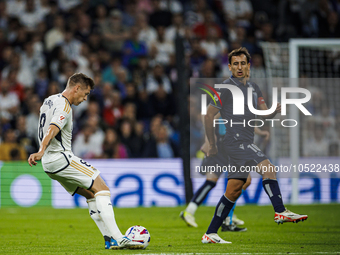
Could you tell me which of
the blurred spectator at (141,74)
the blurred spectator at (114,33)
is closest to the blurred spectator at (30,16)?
the blurred spectator at (114,33)

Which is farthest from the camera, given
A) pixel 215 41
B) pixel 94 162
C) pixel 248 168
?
pixel 215 41

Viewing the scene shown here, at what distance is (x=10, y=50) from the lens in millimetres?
15688

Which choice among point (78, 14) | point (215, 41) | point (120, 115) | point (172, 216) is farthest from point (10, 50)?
point (172, 216)

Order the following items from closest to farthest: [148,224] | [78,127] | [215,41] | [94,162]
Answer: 1. [148,224]
2. [94,162]
3. [78,127]
4. [215,41]

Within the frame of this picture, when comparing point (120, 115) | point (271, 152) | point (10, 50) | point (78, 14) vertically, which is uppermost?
point (78, 14)

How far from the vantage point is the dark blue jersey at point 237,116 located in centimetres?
650

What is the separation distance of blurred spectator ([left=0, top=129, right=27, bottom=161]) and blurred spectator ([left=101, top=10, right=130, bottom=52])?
4296 mm

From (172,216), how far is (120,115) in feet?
15.0

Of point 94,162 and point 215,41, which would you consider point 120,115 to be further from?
point 215,41

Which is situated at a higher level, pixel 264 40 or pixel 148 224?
pixel 264 40

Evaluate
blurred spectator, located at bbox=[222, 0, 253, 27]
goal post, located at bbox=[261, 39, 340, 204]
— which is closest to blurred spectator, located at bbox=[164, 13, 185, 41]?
blurred spectator, located at bbox=[222, 0, 253, 27]

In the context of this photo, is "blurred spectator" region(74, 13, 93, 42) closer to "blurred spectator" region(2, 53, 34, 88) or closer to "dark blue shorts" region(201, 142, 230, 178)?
"blurred spectator" region(2, 53, 34, 88)

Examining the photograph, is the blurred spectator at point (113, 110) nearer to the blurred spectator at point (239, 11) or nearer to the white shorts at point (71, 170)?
the blurred spectator at point (239, 11)

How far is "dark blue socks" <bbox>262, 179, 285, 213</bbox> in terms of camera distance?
6121 mm
